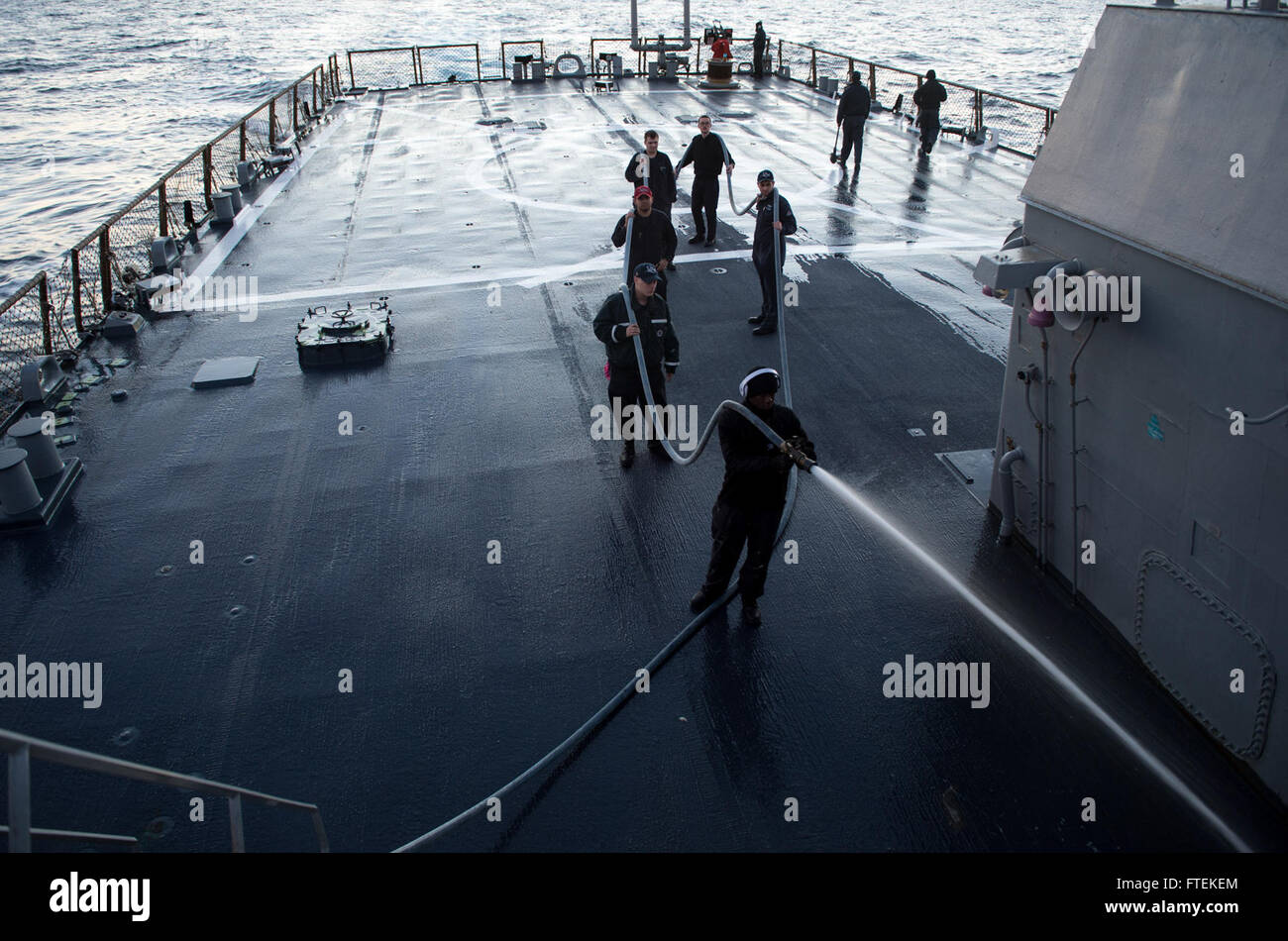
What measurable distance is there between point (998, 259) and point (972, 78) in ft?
231

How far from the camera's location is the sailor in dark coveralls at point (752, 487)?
597cm

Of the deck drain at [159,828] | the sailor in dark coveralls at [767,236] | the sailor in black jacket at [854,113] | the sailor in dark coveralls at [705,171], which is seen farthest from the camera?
the sailor in black jacket at [854,113]

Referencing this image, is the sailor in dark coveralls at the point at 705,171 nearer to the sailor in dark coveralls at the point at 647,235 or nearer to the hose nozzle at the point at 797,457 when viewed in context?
the sailor in dark coveralls at the point at 647,235

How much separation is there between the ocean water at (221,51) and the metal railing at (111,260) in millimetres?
6380

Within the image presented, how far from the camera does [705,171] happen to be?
14523mm

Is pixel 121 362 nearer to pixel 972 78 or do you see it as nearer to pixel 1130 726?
pixel 1130 726

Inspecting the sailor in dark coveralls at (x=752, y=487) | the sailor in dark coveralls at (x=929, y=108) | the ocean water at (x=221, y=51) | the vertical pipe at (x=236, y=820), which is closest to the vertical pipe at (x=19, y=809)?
the vertical pipe at (x=236, y=820)

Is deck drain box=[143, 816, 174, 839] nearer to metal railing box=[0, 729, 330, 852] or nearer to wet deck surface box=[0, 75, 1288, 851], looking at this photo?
wet deck surface box=[0, 75, 1288, 851]

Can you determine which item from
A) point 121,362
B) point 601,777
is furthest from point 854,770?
point 121,362

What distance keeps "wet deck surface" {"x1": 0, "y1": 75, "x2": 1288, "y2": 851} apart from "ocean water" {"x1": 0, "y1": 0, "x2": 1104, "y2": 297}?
2117 centimetres

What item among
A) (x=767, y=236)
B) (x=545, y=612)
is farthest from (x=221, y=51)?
(x=545, y=612)

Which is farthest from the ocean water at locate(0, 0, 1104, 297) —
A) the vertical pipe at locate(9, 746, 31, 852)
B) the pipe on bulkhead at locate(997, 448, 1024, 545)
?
the vertical pipe at locate(9, 746, 31, 852)

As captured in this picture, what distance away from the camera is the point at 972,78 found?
67750mm
